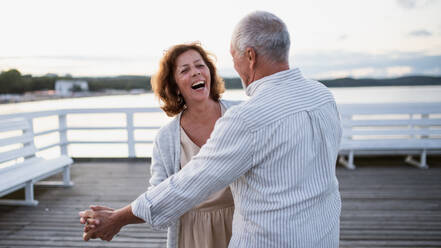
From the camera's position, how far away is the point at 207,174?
93 centimetres

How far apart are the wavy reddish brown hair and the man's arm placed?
952 millimetres

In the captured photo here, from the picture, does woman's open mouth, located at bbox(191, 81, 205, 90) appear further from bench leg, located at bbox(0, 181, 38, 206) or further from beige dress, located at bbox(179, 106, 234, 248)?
bench leg, located at bbox(0, 181, 38, 206)

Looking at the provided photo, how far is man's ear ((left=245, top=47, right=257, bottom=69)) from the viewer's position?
957mm

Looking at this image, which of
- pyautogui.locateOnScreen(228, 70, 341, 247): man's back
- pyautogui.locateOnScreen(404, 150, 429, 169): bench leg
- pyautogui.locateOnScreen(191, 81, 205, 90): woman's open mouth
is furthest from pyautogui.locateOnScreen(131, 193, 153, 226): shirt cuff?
pyautogui.locateOnScreen(404, 150, 429, 169): bench leg

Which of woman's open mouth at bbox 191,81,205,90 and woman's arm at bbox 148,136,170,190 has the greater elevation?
woman's open mouth at bbox 191,81,205,90

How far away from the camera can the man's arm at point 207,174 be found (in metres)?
0.88

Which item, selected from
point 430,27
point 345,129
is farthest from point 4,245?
point 430,27

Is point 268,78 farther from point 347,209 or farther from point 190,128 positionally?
point 347,209

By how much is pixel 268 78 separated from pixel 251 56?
81 millimetres

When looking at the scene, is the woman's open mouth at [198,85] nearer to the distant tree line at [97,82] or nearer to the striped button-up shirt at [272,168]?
the striped button-up shirt at [272,168]

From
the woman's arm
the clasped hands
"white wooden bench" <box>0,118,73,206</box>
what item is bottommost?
"white wooden bench" <box>0,118,73,206</box>

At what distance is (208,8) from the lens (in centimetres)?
1141

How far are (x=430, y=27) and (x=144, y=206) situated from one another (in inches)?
482

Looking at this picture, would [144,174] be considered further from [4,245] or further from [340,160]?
[340,160]
